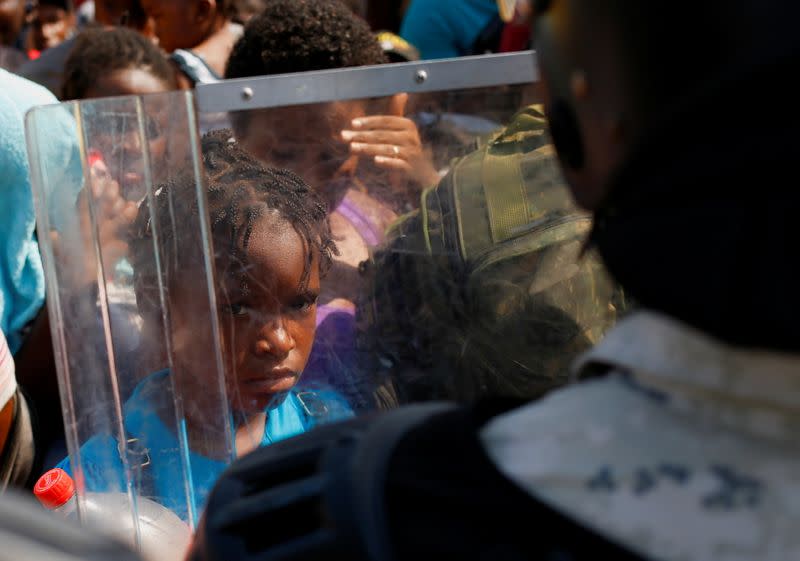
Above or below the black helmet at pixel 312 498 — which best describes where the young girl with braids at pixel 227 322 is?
below

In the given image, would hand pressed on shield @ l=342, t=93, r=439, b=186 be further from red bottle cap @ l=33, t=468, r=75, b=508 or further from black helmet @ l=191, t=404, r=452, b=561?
black helmet @ l=191, t=404, r=452, b=561

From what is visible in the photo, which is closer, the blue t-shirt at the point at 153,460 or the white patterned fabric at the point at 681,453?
the white patterned fabric at the point at 681,453

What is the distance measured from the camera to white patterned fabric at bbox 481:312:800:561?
25.7 inches

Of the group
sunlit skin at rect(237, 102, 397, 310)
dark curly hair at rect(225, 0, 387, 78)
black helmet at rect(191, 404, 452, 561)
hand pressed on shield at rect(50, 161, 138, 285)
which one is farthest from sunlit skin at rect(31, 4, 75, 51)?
black helmet at rect(191, 404, 452, 561)

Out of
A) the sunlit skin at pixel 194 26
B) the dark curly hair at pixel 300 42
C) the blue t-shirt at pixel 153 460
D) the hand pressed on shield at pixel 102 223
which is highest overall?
the hand pressed on shield at pixel 102 223

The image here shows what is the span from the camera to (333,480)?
2.39ft

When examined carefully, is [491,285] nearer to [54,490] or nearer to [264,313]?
[264,313]

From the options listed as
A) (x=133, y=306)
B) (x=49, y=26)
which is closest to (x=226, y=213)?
(x=133, y=306)

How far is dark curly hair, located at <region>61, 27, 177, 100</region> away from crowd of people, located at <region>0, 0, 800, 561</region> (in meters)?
0.77

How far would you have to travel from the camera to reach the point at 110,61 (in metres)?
3.11

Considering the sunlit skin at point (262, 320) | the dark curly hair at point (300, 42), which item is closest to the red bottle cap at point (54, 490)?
the sunlit skin at point (262, 320)

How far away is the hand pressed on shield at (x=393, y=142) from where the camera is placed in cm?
175

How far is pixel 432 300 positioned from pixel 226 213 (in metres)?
0.37

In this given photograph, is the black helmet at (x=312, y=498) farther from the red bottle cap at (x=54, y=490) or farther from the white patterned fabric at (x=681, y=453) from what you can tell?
the red bottle cap at (x=54, y=490)
